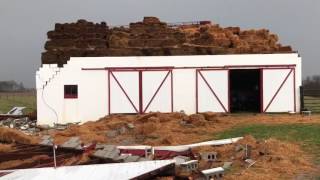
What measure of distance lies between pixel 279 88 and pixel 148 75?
7060 mm

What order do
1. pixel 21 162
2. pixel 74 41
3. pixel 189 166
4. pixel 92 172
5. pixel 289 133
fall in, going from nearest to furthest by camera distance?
pixel 92 172 → pixel 189 166 → pixel 21 162 → pixel 289 133 → pixel 74 41

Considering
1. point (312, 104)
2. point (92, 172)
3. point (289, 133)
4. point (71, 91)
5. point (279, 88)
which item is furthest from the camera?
point (312, 104)

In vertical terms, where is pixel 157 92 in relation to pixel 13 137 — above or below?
above

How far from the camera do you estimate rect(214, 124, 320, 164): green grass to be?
17.9 m

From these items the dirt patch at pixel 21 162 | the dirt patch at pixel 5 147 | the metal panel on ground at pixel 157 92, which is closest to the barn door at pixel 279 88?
the metal panel on ground at pixel 157 92

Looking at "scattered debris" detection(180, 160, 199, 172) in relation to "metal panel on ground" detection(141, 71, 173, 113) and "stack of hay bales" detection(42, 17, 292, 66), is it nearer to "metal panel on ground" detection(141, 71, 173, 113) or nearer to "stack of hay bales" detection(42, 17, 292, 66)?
"metal panel on ground" detection(141, 71, 173, 113)

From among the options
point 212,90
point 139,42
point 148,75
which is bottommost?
point 212,90

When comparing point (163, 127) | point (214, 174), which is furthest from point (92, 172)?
point (163, 127)

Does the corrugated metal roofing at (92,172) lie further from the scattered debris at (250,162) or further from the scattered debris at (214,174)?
the scattered debris at (250,162)

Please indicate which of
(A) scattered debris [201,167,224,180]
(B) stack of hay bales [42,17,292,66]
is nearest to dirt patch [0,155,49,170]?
(A) scattered debris [201,167,224,180]

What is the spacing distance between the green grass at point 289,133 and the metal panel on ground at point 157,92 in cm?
683

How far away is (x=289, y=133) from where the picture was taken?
20.5m

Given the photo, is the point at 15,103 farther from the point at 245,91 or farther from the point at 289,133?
the point at 289,133

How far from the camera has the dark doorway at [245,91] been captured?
111ft
